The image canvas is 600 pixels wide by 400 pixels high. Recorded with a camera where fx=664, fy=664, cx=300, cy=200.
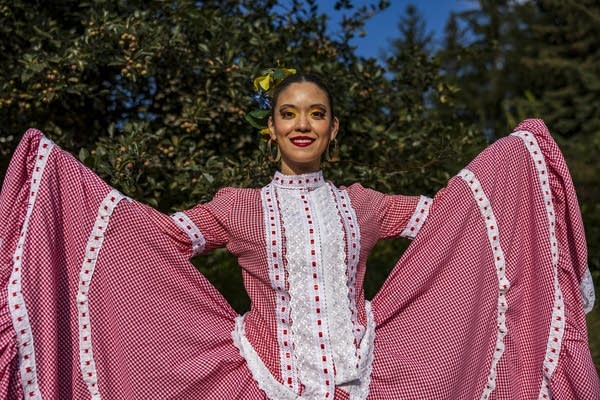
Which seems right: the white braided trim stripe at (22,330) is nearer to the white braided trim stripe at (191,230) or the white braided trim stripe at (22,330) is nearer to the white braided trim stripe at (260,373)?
the white braided trim stripe at (191,230)

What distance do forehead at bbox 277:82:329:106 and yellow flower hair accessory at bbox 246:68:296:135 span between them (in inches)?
8.5

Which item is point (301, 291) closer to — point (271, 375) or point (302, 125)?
point (271, 375)

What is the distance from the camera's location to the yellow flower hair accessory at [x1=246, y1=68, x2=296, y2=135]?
2396mm

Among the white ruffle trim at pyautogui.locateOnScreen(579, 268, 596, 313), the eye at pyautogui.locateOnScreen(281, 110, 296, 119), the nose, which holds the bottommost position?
the white ruffle trim at pyautogui.locateOnScreen(579, 268, 596, 313)

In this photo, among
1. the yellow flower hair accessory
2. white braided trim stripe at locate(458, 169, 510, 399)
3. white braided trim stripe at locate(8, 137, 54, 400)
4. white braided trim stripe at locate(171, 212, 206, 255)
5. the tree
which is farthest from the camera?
the tree

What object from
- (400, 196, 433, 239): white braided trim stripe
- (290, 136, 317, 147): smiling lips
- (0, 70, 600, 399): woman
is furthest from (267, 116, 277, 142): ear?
(400, 196, 433, 239): white braided trim stripe

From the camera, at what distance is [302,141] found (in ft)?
7.03

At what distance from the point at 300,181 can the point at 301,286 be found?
1.18 ft

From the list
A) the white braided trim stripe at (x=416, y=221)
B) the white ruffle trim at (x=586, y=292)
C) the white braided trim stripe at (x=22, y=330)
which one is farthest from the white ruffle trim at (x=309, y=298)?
the white ruffle trim at (x=586, y=292)

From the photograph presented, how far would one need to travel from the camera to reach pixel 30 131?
198 centimetres

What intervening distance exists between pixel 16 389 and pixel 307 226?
95cm

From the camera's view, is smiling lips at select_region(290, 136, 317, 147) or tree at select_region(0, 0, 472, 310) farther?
tree at select_region(0, 0, 472, 310)

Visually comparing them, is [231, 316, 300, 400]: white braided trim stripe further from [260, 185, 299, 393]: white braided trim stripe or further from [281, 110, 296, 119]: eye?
[281, 110, 296, 119]: eye

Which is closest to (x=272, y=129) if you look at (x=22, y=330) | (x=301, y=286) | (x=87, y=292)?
(x=301, y=286)
